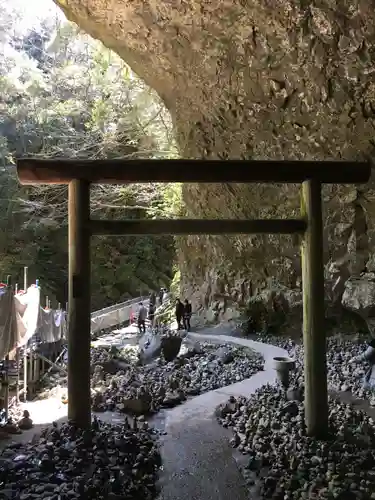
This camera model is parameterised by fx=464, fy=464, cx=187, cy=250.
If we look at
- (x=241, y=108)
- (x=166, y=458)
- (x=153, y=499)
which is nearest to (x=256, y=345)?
(x=241, y=108)

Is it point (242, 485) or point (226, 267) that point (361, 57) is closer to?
point (242, 485)

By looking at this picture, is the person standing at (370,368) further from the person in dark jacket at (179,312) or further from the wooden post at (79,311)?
the person in dark jacket at (179,312)

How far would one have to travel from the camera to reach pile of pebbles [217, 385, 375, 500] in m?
4.04

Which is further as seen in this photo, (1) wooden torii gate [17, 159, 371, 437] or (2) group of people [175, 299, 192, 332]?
(2) group of people [175, 299, 192, 332]

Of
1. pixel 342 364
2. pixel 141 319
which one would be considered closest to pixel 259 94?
pixel 342 364

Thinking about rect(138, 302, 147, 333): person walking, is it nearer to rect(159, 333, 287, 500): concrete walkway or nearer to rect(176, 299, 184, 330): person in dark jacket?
rect(176, 299, 184, 330): person in dark jacket

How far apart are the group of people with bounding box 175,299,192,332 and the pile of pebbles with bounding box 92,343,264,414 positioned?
201cm

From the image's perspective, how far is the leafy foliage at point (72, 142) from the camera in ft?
56.4

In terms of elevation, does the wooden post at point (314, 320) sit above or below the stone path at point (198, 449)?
above

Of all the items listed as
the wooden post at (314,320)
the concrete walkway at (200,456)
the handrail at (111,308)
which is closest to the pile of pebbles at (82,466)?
the concrete walkway at (200,456)

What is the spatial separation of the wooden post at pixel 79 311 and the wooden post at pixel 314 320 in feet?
8.01

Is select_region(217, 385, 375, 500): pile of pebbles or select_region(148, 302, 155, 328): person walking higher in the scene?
select_region(217, 385, 375, 500): pile of pebbles

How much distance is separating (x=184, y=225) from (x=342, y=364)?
5.47 metres

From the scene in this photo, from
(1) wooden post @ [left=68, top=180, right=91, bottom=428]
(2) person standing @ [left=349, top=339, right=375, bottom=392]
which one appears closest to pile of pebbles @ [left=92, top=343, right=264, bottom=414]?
(1) wooden post @ [left=68, top=180, right=91, bottom=428]
